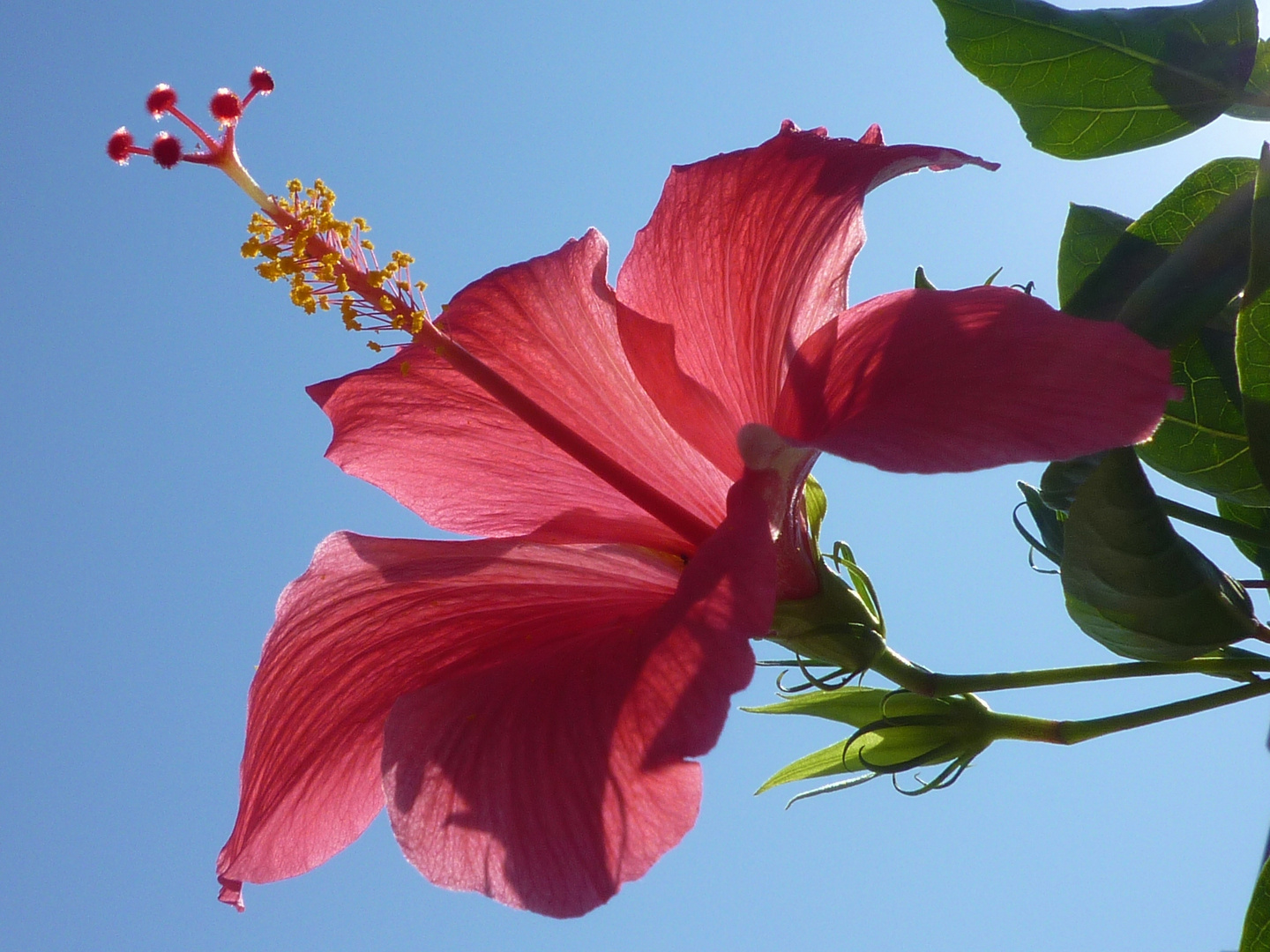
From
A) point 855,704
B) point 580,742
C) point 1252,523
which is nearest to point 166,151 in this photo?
point 580,742

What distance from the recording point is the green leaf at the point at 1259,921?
2.40ft

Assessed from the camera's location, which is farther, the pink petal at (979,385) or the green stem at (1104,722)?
the green stem at (1104,722)

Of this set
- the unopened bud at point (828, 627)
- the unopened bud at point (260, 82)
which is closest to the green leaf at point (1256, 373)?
the unopened bud at point (828, 627)

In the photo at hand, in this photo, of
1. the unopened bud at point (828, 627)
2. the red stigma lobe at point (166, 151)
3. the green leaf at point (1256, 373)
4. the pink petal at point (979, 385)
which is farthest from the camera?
the red stigma lobe at point (166, 151)

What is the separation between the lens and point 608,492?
882mm

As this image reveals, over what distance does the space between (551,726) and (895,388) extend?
32 centimetres

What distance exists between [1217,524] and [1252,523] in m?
0.12

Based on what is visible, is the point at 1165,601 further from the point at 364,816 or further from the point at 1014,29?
→ the point at 364,816

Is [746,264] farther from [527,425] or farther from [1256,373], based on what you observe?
[1256,373]

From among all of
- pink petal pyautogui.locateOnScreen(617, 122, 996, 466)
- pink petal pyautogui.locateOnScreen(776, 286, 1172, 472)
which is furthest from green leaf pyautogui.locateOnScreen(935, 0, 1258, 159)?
pink petal pyautogui.locateOnScreen(776, 286, 1172, 472)

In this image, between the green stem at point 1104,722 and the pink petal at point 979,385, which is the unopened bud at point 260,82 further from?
the green stem at point 1104,722

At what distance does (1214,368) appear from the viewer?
80cm

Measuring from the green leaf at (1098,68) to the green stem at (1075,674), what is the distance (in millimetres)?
400

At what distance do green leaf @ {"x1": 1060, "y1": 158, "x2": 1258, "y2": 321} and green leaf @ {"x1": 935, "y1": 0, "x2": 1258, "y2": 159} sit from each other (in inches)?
2.0
